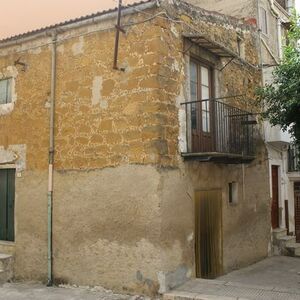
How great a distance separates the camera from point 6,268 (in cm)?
1028

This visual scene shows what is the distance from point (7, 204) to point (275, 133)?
806 centimetres

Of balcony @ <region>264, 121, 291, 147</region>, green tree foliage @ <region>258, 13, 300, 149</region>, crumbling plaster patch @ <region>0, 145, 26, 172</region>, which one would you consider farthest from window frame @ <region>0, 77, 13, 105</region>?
balcony @ <region>264, 121, 291, 147</region>

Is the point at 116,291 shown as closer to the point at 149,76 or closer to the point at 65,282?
the point at 65,282

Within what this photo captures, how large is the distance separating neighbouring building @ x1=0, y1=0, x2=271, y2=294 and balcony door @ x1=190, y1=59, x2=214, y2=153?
0.04 m

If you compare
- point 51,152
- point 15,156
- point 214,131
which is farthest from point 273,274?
point 15,156

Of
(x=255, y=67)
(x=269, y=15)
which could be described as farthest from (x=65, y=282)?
(x=269, y=15)

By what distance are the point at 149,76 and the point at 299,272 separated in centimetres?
648

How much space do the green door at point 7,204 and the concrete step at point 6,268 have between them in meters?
0.51

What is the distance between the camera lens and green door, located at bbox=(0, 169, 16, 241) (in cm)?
1076

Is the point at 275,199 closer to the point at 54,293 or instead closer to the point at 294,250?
the point at 294,250

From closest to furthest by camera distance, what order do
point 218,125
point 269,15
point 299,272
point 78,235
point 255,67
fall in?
point 78,235 < point 218,125 < point 299,272 < point 255,67 < point 269,15

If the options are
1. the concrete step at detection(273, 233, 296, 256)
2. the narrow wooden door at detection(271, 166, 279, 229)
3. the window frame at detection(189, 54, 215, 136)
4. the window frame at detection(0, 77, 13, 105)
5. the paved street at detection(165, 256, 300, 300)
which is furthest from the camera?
the narrow wooden door at detection(271, 166, 279, 229)

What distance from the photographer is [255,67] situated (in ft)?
43.1

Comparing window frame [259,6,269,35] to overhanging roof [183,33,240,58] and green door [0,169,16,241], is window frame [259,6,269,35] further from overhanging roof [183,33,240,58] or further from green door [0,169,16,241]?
green door [0,169,16,241]
